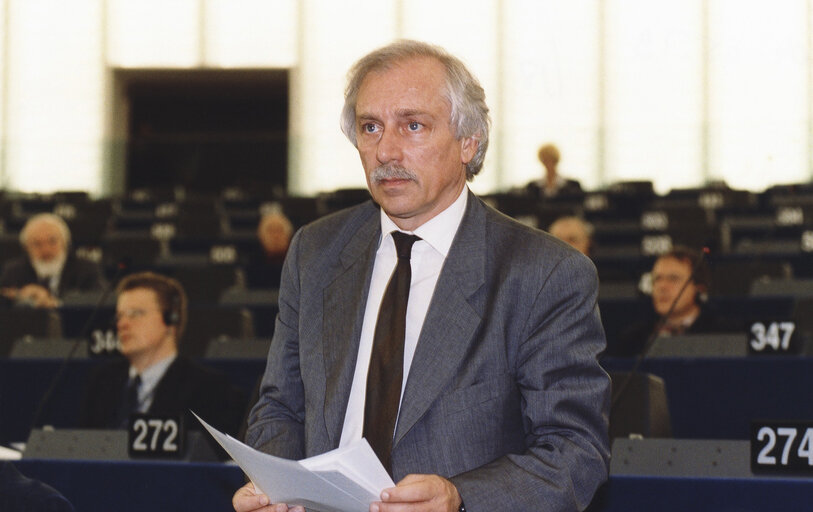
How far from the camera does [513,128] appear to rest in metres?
14.0

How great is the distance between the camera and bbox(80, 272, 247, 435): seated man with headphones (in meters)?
4.25

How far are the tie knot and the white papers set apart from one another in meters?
0.39

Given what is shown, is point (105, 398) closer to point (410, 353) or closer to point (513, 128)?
point (410, 353)

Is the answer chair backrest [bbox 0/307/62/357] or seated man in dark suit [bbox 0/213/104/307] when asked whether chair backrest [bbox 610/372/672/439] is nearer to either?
chair backrest [bbox 0/307/62/357]

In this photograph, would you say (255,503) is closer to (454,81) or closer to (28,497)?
(454,81)

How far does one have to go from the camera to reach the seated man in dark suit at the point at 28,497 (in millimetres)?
2869

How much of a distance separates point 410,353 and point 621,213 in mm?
8871

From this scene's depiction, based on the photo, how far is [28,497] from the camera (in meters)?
2.88

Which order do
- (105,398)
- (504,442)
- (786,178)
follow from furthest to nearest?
1. (786,178)
2. (105,398)
3. (504,442)

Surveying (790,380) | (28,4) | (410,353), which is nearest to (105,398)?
(790,380)

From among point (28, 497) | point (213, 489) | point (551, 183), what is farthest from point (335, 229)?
point (551, 183)

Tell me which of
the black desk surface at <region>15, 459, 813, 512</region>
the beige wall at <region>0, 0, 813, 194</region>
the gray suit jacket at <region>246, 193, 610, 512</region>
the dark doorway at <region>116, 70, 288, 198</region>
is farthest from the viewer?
the dark doorway at <region>116, 70, 288, 198</region>

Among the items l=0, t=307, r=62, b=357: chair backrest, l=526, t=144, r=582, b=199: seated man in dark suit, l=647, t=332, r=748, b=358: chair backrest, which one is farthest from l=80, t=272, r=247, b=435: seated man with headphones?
l=526, t=144, r=582, b=199: seated man in dark suit

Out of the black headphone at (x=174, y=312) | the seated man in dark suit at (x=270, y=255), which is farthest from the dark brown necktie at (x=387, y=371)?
the seated man in dark suit at (x=270, y=255)
